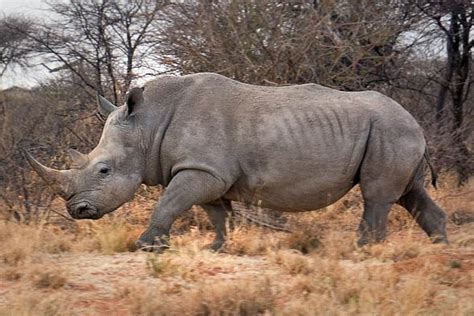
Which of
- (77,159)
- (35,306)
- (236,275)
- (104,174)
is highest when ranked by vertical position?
(77,159)

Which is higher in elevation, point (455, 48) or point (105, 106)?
point (455, 48)

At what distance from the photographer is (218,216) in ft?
25.7

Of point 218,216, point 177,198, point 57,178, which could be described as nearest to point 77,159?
point 57,178

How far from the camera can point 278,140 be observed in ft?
24.4

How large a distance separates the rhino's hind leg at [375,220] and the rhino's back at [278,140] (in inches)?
11.6

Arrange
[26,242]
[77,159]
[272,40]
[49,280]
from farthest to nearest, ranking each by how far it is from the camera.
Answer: [272,40], [77,159], [26,242], [49,280]

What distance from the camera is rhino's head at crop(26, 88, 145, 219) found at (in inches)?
290

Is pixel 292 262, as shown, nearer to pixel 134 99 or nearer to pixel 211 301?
pixel 211 301

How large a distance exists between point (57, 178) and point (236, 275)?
2.08 m

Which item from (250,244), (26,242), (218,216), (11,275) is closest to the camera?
(11,275)

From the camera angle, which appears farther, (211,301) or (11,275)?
(11,275)

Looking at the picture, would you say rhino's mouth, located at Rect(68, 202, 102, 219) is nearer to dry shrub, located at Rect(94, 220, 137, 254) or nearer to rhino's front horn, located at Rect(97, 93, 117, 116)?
dry shrub, located at Rect(94, 220, 137, 254)

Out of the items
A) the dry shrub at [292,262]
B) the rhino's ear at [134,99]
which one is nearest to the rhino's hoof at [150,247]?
the dry shrub at [292,262]

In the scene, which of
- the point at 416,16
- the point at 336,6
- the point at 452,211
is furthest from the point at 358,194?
the point at 416,16
